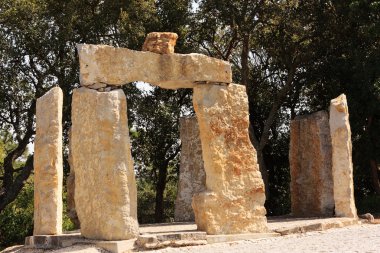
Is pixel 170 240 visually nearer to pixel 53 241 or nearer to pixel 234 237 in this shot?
pixel 234 237

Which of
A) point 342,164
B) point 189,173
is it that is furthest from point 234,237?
point 189,173

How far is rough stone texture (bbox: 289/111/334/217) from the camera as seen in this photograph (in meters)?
16.9

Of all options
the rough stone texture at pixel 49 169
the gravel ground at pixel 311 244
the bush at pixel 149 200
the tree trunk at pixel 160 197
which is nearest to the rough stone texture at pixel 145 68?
the rough stone texture at pixel 49 169

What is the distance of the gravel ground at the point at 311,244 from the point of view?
9.51 m

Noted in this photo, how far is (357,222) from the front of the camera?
47.9 feet

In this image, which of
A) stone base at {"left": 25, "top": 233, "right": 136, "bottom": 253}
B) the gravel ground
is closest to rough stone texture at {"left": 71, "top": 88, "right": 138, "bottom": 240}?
stone base at {"left": 25, "top": 233, "right": 136, "bottom": 253}

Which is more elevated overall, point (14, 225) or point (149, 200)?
point (149, 200)

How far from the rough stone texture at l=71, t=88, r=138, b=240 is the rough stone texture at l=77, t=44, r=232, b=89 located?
351 millimetres

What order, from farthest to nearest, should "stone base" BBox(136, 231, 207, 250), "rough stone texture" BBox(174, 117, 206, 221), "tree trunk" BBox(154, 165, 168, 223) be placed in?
"tree trunk" BBox(154, 165, 168, 223) < "rough stone texture" BBox(174, 117, 206, 221) < "stone base" BBox(136, 231, 207, 250)

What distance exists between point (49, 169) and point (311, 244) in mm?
5375

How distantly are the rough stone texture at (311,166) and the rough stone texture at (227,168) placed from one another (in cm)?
535

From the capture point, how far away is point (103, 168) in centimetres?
1040

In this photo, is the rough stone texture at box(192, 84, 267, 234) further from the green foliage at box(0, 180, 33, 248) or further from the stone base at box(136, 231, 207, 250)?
the green foliage at box(0, 180, 33, 248)

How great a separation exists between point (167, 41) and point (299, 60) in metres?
11.1
